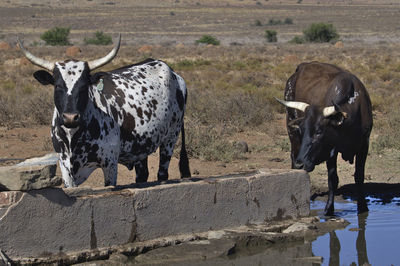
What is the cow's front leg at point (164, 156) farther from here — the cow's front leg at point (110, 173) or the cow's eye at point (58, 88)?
the cow's eye at point (58, 88)

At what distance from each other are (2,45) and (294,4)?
321 ft

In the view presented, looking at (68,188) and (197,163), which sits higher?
(68,188)

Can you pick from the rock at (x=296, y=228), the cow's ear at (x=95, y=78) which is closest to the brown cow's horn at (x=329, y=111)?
the rock at (x=296, y=228)

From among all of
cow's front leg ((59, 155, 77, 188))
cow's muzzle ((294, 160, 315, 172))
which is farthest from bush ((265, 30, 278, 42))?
cow's front leg ((59, 155, 77, 188))

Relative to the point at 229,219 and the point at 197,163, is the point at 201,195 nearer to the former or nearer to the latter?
the point at 229,219

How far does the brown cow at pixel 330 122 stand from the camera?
333 inches

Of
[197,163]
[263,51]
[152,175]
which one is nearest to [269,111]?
[197,163]

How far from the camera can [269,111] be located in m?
17.5

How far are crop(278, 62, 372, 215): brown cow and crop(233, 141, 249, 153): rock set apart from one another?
3.19 m

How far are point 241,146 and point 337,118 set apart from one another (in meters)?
4.78

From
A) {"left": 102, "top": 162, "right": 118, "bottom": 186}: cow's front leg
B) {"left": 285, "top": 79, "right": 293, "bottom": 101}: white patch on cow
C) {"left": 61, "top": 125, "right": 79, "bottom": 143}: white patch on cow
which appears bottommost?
{"left": 102, "top": 162, "right": 118, "bottom": 186}: cow's front leg

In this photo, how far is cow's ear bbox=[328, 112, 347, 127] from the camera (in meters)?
8.45

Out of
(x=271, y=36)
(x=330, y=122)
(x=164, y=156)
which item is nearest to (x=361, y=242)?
(x=330, y=122)

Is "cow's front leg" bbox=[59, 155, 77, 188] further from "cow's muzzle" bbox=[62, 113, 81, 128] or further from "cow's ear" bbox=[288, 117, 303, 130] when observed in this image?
"cow's ear" bbox=[288, 117, 303, 130]
